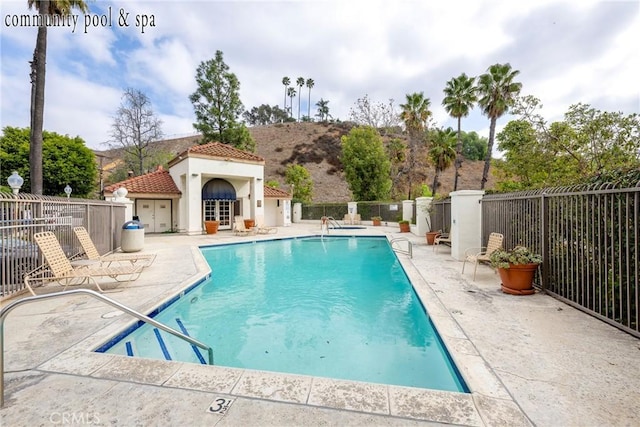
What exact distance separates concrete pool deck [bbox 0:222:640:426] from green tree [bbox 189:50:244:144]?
1142 inches

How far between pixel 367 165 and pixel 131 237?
971 inches

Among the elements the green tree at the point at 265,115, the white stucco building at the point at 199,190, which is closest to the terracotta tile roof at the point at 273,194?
the white stucco building at the point at 199,190

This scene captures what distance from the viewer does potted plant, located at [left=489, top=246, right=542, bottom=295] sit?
5535mm

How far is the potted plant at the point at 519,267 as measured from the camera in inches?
218

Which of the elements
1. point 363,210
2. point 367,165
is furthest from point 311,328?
point 367,165

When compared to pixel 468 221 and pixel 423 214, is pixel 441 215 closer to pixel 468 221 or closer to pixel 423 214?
pixel 423 214

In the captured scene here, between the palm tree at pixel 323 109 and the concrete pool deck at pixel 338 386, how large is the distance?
88.6 metres

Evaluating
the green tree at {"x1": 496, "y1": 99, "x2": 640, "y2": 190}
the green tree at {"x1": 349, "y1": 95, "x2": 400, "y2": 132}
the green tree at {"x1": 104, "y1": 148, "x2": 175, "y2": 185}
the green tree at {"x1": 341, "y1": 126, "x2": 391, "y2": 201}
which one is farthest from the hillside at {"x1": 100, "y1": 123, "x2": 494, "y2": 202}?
the green tree at {"x1": 496, "y1": 99, "x2": 640, "y2": 190}

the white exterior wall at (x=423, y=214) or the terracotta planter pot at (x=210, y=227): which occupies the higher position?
the white exterior wall at (x=423, y=214)

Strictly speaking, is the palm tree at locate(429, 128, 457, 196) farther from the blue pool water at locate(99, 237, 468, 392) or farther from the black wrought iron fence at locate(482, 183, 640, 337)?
the black wrought iron fence at locate(482, 183, 640, 337)

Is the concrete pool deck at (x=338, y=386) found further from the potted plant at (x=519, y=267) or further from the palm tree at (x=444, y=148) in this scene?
the palm tree at (x=444, y=148)

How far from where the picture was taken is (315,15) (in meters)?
10.1

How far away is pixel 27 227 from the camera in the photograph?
19.4ft

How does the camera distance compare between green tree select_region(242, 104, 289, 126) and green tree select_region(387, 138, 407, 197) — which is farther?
green tree select_region(242, 104, 289, 126)
